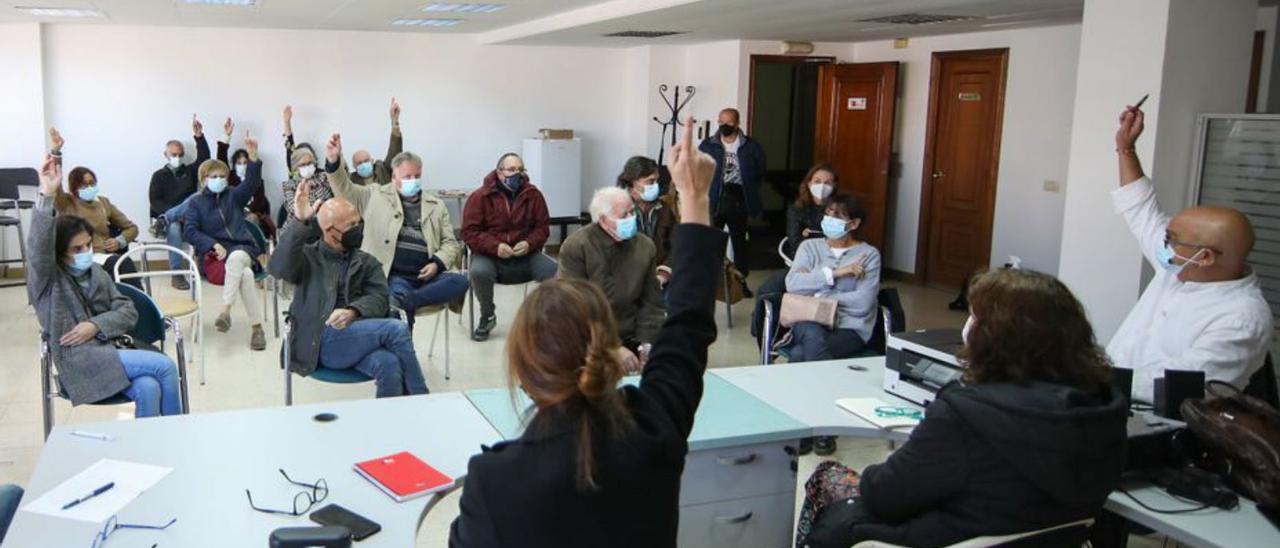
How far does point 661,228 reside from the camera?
604 cm

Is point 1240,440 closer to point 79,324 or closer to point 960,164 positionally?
point 79,324

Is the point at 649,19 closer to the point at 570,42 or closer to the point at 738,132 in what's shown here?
the point at 738,132

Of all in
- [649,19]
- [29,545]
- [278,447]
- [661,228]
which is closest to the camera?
[29,545]

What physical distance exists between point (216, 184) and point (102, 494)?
503 cm

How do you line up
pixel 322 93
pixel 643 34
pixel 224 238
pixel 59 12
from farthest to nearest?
1. pixel 322 93
2. pixel 643 34
3. pixel 59 12
4. pixel 224 238

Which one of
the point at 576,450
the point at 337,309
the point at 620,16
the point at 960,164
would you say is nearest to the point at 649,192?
the point at 620,16

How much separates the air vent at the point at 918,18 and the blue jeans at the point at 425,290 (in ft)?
11.6

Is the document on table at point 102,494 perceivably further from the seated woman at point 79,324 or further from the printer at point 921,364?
the printer at point 921,364

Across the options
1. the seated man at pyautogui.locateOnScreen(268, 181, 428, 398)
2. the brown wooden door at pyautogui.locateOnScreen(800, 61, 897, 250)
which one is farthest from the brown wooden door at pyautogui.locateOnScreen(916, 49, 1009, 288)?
the seated man at pyautogui.locateOnScreen(268, 181, 428, 398)

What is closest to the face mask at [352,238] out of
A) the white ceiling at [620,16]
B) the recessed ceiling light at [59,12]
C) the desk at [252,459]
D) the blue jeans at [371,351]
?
the blue jeans at [371,351]

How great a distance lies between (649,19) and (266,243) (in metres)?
3.22

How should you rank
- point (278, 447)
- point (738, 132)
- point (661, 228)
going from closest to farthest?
point (278, 447) → point (661, 228) → point (738, 132)

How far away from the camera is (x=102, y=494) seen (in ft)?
6.96

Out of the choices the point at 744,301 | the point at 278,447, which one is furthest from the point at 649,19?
the point at 278,447
